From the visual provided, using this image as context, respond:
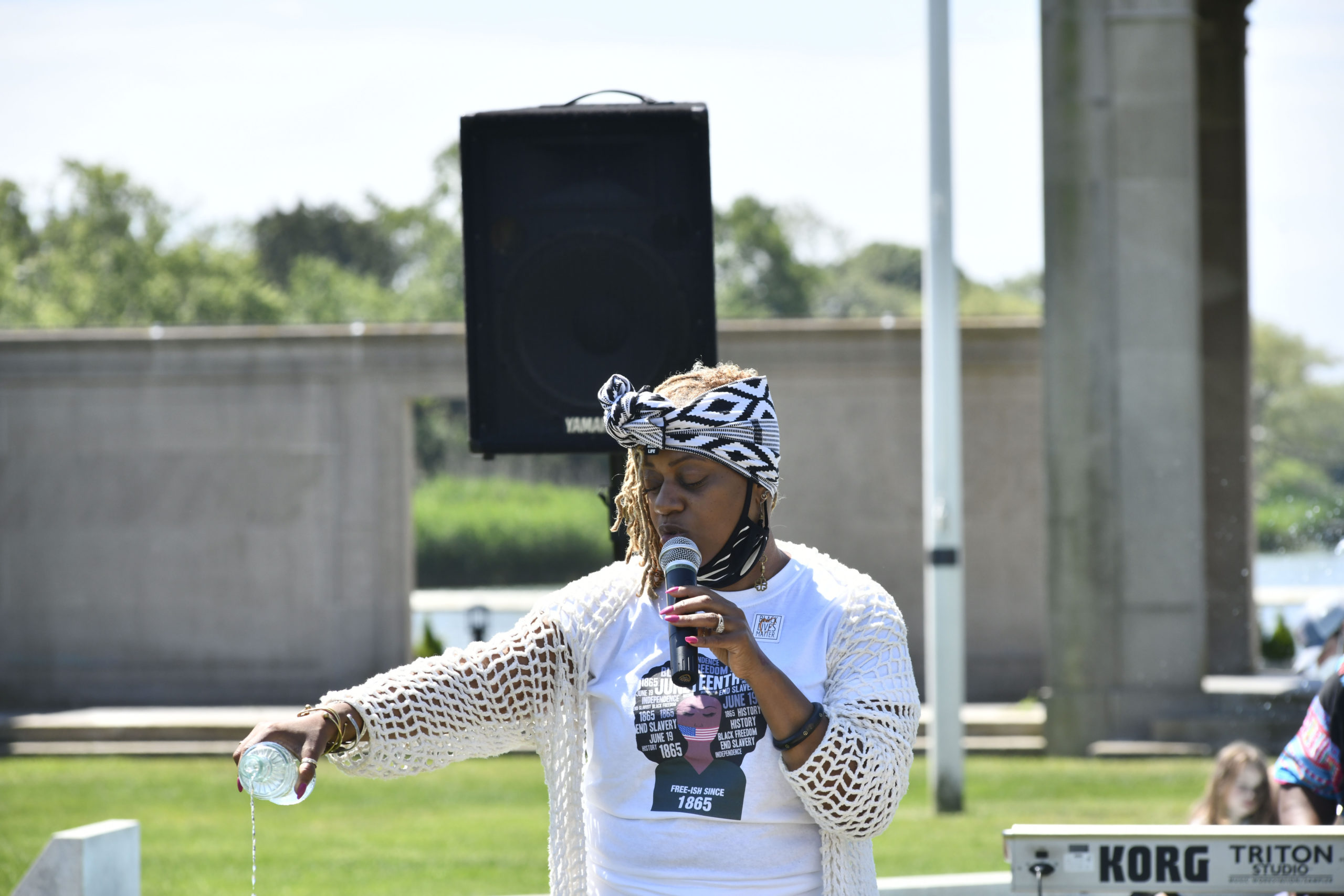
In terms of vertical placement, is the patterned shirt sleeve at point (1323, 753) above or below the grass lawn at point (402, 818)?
above

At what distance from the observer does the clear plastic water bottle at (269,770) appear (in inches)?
87.0

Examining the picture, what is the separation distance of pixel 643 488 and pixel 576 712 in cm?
42

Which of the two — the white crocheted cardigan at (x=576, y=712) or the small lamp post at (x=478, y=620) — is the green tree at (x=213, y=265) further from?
the white crocheted cardigan at (x=576, y=712)

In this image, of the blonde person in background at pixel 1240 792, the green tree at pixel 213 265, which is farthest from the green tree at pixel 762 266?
the blonde person in background at pixel 1240 792

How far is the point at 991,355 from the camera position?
45.8 feet

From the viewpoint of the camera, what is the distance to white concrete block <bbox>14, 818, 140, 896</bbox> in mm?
3805

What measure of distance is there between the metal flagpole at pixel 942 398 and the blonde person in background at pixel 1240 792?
3455 millimetres

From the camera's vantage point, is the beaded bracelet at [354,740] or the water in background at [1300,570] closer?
the beaded bracelet at [354,740]

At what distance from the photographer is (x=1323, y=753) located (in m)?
3.44

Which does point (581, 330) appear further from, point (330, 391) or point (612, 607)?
point (330, 391)

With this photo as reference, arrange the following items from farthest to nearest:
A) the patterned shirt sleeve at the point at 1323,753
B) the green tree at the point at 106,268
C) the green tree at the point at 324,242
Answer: the green tree at the point at 324,242, the green tree at the point at 106,268, the patterned shirt sleeve at the point at 1323,753

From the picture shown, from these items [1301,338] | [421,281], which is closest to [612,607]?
[1301,338]

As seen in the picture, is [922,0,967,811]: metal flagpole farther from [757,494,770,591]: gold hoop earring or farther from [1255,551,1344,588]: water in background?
[757,494,770,591]: gold hoop earring

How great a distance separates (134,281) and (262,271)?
12.2 m
